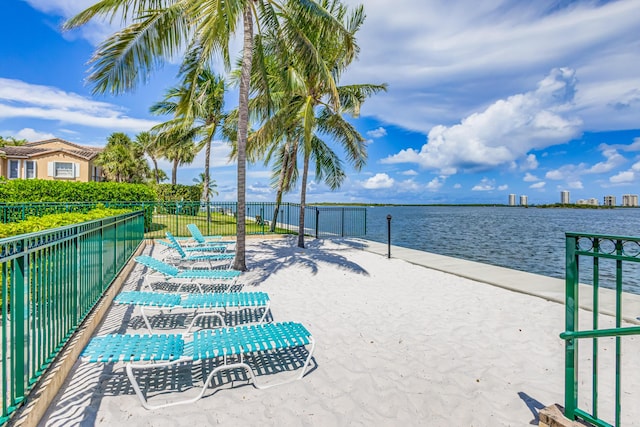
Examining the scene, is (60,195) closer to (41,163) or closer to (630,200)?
(41,163)

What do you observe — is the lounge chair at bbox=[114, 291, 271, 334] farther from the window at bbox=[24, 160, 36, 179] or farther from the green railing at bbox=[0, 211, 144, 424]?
the window at bbox=[24, 160, 36, 179]

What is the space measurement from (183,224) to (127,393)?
56.2 ft

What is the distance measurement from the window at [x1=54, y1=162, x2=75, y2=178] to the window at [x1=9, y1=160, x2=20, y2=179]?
9.86 ft

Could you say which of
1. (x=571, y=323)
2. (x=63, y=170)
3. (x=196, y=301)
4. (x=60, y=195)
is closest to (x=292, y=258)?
(x=196, y=301)

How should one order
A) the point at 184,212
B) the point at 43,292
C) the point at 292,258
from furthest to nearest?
the point at 184,212 < the point at 292,258 < the point at 43,292

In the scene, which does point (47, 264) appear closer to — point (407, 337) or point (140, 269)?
point (407, 337)

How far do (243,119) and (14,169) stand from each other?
108ft

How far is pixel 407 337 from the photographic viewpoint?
4859 mm

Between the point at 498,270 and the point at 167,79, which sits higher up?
the point at 167,79

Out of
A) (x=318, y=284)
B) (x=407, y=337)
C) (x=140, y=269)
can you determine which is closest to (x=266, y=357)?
(x=407, y=337)

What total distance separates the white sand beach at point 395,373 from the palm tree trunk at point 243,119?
2.32 meters

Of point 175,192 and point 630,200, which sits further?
point 630,200

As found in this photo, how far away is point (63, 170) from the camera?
102ft

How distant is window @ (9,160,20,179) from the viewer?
2980 centimetres
